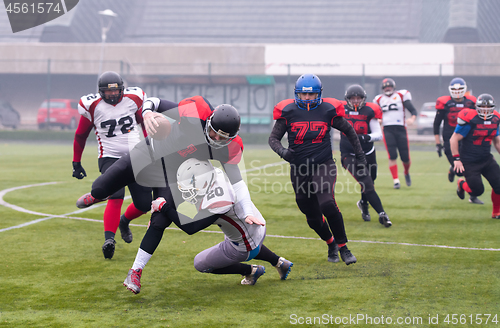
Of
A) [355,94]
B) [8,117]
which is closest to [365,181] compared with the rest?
[355,94]

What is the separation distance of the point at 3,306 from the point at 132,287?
951mm

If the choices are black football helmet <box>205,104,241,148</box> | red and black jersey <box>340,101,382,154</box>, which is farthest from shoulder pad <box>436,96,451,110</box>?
black football helmet <box>205,104,241,148</box>

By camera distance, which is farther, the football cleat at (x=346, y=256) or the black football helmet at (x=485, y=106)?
the black football helmet at (x=485, y=106)

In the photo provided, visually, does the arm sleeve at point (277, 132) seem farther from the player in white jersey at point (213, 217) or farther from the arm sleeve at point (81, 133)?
the arm sleeve at point (81, 133)

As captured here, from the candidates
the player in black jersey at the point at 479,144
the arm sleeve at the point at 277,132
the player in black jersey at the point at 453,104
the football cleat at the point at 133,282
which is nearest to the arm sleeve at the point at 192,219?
the football cleat at the point at 133,282

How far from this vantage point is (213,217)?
4.14m

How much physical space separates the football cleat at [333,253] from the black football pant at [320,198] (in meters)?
0.09

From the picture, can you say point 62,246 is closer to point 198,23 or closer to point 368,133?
point 368,133

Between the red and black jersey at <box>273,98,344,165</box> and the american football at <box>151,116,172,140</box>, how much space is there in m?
1.69

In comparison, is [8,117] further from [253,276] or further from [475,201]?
[253,276]

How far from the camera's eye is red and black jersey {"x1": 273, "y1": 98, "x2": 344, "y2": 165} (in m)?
5.46

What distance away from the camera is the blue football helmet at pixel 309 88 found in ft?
17.8

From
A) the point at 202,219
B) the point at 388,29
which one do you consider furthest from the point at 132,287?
the point at 388,29

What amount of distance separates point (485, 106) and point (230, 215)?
194 inches
